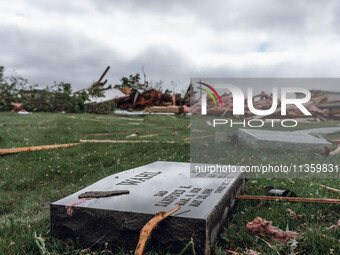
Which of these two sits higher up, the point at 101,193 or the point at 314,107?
the point at 314,107

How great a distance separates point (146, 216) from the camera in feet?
7.32

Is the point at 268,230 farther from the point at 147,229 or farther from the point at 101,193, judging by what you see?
the point at 101,193

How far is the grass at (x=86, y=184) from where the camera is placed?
2.39 meters

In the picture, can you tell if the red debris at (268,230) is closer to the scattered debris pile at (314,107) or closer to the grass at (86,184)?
the grass at (86,184)

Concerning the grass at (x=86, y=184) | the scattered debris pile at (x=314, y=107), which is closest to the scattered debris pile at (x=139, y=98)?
the scattered debris pile at (x=314, y=107)

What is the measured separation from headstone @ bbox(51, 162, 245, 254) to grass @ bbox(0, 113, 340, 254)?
116 mm

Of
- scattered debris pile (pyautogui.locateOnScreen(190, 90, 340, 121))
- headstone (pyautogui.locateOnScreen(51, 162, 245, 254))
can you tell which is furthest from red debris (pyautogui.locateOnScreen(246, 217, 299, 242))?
scattered debris pile (pyautogui.locateOnScreen(190, 90, 340, 121))

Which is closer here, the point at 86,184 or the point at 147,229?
the point at 147,229

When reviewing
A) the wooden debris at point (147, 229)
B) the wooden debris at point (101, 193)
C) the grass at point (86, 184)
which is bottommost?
the grass at point (86, 184)

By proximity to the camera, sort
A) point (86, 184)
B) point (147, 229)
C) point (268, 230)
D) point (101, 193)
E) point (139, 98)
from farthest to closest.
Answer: point (139, 98), point (86, 184), point (101, 193), point (268, 230), point (147, 229)

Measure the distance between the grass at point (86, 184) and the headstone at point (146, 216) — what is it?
0.38 ft

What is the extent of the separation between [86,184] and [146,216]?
2.52 metres

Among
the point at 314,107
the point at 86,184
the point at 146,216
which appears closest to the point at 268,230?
the point at 146,216

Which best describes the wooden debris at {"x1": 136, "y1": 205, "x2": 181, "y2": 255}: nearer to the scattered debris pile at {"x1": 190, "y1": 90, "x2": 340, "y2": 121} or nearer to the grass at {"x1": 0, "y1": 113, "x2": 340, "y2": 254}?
the grass at {"x1": 0, "y1": 113, "x2": 340, "y2": 254}
